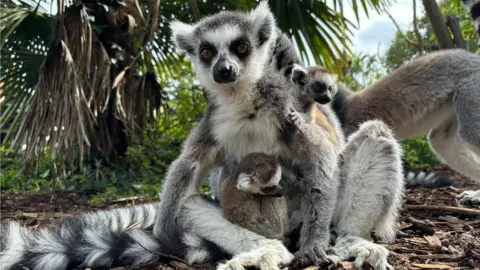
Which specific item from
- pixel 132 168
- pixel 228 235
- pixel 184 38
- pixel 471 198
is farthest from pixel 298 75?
pixel 132 168

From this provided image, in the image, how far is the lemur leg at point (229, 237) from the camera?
9.18 feet

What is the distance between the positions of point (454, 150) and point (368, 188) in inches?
128

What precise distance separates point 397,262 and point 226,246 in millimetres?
993

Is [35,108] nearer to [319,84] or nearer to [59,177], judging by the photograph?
[59,177]

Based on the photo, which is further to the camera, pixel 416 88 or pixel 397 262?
pixel 416 88

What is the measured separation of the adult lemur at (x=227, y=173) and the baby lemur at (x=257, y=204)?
0.25 feet

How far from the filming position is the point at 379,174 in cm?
319

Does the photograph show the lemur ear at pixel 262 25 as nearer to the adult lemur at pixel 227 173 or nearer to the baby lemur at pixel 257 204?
the adult lemur at pixel 227 173

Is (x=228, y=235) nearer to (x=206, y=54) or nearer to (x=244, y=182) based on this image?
(x=244, y=182)

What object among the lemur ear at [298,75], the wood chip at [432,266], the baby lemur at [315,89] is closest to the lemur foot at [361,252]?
the wood chip at [432,266]

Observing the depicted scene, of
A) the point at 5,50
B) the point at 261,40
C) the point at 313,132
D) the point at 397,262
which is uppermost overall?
the point at 5,50

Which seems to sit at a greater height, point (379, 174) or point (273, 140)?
point (273, 140)

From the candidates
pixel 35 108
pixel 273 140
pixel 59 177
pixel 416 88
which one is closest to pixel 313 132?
pixel 273 140

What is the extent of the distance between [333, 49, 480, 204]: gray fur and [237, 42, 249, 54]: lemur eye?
2.99 meters
